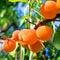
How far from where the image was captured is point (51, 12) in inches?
27.8

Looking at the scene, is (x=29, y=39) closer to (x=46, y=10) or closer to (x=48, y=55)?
(x=46, y=10)

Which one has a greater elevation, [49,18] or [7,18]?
[49,18]

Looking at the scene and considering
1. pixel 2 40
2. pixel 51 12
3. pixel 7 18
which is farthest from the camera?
pixel 7 18

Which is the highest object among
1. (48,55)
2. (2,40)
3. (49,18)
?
(49,18)

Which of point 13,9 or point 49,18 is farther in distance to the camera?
point 13,9

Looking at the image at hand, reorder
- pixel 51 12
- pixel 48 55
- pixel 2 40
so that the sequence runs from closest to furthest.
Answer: pixel 51 12, pixel 2 40, pixel 48 55

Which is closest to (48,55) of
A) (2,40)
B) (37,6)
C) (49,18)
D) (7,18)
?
(7,18)

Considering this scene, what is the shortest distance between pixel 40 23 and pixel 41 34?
0.13 feet

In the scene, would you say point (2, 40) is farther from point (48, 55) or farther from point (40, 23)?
point (48, 55)

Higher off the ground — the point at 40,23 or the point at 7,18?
the point at 40,23

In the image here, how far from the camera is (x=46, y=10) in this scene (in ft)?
2.32

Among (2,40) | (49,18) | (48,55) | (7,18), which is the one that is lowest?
(48,55)

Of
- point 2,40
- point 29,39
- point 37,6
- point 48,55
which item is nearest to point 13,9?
point 48,55

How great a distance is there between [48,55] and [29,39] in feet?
2.70
